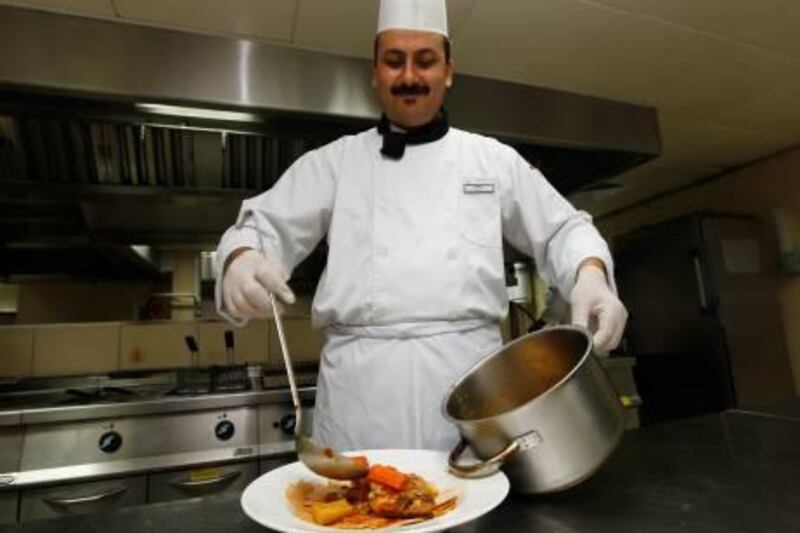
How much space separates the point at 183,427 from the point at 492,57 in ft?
4.80

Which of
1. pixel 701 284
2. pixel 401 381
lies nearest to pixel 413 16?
pixel 401 381

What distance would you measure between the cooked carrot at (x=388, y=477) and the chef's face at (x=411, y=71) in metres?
0.62

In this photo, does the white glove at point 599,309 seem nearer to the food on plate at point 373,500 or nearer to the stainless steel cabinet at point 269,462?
the food on plate at point 373,500

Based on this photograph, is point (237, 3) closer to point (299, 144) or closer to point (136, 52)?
point (136, 52)

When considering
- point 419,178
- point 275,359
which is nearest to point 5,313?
point 275,359

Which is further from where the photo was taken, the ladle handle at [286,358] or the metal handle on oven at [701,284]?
the metal handle on oven at [701,284]

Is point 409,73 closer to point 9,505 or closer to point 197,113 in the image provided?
point 197,113

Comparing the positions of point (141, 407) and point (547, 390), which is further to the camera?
point (141, 407)

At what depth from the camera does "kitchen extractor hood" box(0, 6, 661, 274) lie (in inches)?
44.5

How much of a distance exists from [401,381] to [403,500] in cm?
32

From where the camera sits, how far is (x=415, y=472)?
0.53 metres

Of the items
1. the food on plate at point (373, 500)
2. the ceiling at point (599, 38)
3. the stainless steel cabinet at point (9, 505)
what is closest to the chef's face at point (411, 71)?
the ceiling at point (599, 38)

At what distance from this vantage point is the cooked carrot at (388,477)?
1.53ft

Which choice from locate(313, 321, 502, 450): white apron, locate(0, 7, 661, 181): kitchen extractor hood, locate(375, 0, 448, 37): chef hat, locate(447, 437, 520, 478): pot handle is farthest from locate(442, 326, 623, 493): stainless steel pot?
locate(0, 7, 661, 181): kitchen extractor hood
